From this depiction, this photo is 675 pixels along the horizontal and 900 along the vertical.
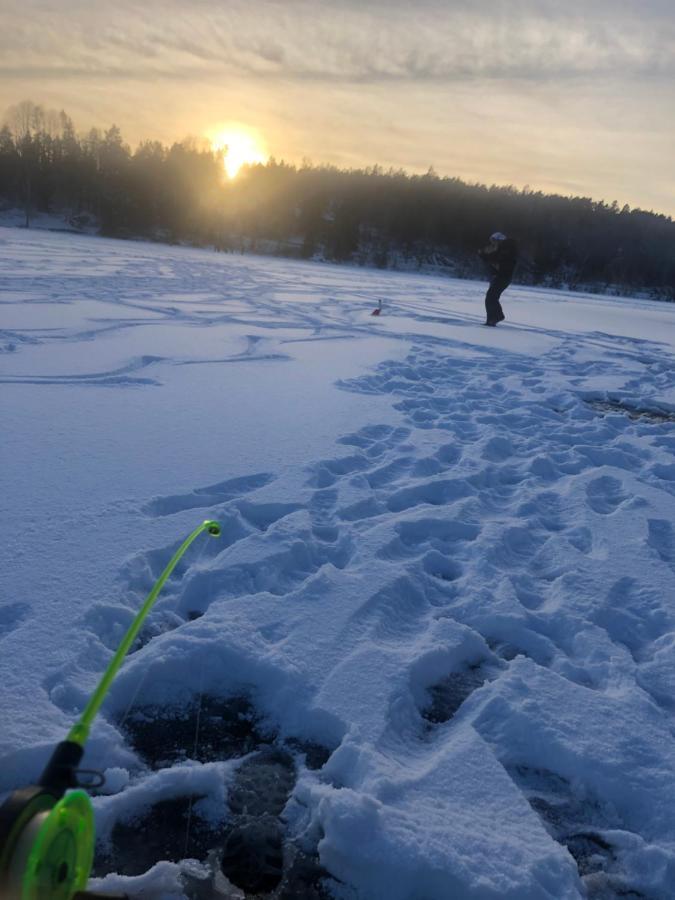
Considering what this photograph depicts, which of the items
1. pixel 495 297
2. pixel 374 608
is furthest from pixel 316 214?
pixel 374 608

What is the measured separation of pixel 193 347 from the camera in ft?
25.1

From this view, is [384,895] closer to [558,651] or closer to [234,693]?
[234,693]

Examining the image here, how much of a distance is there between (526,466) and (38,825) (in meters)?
4.04

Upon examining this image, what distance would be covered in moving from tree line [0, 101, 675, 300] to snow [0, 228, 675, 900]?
48394 mm

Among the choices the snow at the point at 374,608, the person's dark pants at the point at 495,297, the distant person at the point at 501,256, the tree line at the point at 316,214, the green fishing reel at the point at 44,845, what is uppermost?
the tree line at the point at 316,214

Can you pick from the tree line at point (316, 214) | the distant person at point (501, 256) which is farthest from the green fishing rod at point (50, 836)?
the tree line at point (316, 214)

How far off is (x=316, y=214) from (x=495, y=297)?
180 ft

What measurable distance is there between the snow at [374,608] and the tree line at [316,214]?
48394 millimetres

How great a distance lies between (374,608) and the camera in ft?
8.55

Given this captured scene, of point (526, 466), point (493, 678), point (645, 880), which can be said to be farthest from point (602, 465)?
point (645, 880)

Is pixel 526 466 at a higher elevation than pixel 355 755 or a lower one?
higher

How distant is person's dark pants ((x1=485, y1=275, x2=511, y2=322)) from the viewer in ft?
39.7

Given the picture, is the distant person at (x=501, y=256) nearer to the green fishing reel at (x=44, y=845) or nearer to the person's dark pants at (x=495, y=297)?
the person's dark pants at (x=495, y=297)

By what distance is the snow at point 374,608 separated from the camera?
1699mm
